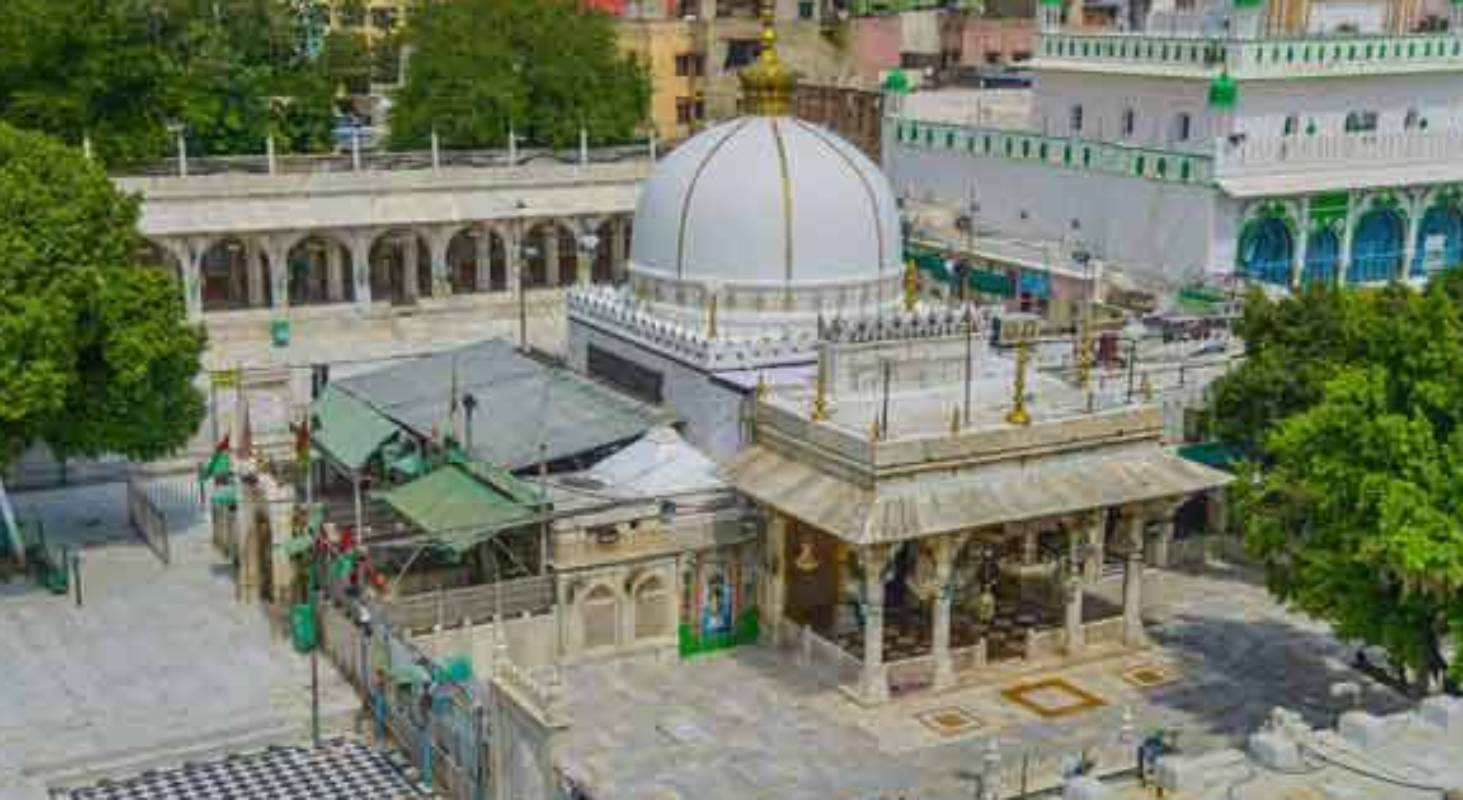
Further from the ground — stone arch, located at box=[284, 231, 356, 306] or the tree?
the tree

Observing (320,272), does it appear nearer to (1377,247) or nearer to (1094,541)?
(1377,247)

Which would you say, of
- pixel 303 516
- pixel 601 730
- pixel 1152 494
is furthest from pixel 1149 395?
pixel 303 516

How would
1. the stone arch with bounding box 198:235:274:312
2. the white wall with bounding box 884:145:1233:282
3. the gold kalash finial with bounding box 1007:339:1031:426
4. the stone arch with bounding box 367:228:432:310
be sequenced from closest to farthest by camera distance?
the gold kalash finial with bounding box 1007:339:1031:426 → the white wall with bounding box 884:145:1233:282 → the stone arch with bounding box 198:235:274:312 → the stone arch with bounding box 367:228:432:310

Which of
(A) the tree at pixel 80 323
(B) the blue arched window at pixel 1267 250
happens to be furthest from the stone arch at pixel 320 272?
(B) the blue arched window at pixel 1267 250

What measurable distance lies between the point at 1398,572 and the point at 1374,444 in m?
1.89

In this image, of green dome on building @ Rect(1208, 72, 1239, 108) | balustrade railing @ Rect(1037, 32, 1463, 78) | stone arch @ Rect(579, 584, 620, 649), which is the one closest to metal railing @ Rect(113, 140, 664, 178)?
balustrade railing @ Rect(1037, 32, 1463, 78)

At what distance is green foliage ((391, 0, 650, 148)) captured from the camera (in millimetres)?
58938

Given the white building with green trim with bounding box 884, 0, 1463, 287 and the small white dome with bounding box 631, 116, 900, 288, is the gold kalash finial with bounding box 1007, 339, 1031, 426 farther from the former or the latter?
the white building with green trim with bounding box 884, 0, 1463, 287

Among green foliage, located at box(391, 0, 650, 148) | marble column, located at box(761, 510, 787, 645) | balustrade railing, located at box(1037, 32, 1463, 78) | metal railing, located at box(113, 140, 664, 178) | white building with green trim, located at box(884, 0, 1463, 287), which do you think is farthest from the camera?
green foliage, located at box(391, 0, 650, 148)

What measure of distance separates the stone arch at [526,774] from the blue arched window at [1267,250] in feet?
96.5

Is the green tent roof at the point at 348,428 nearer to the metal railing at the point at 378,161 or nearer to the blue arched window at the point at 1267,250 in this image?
the metal railing at the point at 378,161

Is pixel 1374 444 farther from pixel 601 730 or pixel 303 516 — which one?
pixel 303 516

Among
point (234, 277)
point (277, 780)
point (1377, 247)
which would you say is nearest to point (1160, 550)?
point (277, 780)

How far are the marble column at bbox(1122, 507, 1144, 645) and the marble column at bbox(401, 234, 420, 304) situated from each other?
96.6 ft
